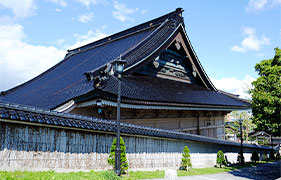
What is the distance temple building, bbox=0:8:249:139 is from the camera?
10078 millimetres

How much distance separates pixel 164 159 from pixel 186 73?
8.45 meters

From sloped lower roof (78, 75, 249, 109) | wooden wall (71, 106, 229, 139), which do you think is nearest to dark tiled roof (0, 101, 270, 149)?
sloped lower roof (78, 75, 249, 109)

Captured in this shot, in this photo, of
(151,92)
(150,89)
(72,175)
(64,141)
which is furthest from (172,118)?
(72,175)

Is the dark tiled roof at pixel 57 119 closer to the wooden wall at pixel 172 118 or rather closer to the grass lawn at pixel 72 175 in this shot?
the grass lawn at pixel 72 175

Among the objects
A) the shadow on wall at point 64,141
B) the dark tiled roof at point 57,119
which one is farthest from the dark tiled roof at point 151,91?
the shadow on wall at point 64,141

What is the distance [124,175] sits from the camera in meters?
7.92

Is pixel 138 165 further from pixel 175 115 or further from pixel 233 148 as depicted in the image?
pixel 233 148

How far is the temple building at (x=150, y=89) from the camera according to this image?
10.1 metres

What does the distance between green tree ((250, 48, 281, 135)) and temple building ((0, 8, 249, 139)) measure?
3.44 ft

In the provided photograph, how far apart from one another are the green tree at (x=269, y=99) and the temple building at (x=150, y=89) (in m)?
1.05

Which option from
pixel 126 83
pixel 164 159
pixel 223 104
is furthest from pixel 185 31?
pixel 164 159

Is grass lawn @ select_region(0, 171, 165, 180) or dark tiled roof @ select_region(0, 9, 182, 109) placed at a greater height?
dark tiled roof @ select_region(0, 9, 182, 109)

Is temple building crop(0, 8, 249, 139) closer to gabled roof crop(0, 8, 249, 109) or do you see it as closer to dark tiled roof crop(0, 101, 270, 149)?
gabled roof crop(0, 8, 249, 109)

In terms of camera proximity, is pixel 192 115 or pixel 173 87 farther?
pixel 192 115
